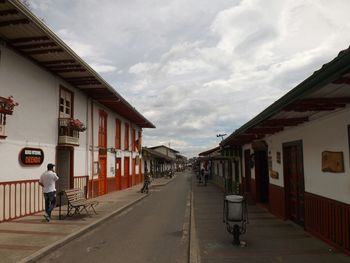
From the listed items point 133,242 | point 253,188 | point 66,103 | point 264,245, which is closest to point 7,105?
point 133,242

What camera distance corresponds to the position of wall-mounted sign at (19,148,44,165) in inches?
473

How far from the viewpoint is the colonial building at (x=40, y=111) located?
10.8 meters

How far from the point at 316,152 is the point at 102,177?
49.6 ft

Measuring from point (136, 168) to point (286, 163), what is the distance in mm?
23328

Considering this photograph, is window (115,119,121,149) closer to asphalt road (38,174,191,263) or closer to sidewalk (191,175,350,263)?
asphalt road (38,174,191,263)

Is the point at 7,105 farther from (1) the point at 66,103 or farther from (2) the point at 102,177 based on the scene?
(2) the point at 102,177

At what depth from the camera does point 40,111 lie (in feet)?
43.8

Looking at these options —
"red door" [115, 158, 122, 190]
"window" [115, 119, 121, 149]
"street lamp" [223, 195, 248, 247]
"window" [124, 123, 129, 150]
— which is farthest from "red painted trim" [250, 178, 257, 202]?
"window" [124, 123, 129, 150]

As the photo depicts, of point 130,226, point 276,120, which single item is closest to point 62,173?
point 130,226

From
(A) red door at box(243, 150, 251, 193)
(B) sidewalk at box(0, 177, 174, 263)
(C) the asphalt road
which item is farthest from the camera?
(A) red door at box(243, 150, 251, 193)

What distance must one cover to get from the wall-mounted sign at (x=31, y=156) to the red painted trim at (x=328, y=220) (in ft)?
27.0

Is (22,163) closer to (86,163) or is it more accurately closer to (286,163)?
(86,163)

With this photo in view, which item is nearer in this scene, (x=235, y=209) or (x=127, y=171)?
(x=235, y=209)

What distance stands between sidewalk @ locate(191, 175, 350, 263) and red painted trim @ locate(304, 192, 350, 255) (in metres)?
0.17
